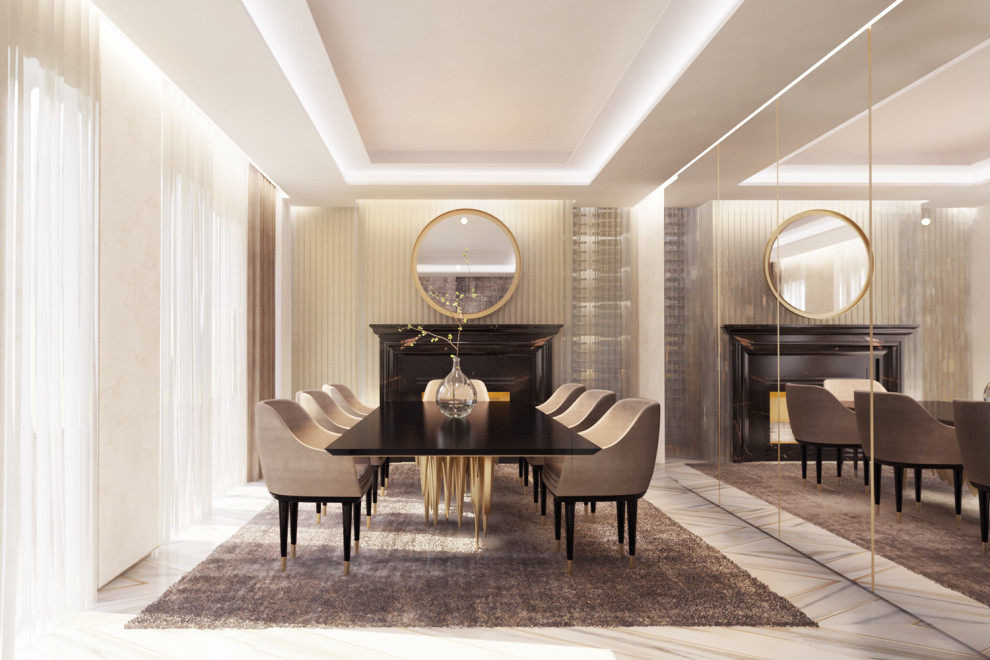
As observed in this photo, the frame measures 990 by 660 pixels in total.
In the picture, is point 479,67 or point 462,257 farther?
point 462,257

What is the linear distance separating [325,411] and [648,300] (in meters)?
3.51

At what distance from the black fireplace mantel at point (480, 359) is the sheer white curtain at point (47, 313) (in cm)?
334

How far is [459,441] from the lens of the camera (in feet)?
8.82

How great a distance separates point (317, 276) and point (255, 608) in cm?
409

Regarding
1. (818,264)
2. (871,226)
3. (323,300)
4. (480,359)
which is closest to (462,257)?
(480,359)

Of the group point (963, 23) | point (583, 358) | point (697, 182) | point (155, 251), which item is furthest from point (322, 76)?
point (583, 358)

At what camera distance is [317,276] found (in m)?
6.21

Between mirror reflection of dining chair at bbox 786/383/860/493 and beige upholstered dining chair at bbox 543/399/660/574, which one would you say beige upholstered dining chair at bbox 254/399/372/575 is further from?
mirror reflection of dining chair at bbox 786/383/860/493

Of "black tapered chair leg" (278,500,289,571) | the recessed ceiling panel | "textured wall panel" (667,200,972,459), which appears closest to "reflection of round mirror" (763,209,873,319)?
"textured wall panel" (667,200,972,459)

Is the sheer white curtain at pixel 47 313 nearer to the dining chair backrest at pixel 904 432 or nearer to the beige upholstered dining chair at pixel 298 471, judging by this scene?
the beige upholstered dining chair at pixel 298 471

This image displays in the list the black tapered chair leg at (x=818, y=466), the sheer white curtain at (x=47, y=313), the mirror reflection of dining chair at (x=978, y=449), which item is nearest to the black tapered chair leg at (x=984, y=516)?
the mirror reflection of dining chair at (x=978, y=449)

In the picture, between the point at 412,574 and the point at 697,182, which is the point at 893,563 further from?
the point at 697,182

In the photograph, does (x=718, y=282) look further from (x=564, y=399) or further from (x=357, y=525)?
(x=357, y=525)

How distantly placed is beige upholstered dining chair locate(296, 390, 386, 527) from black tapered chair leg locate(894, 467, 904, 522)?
2.74 m
